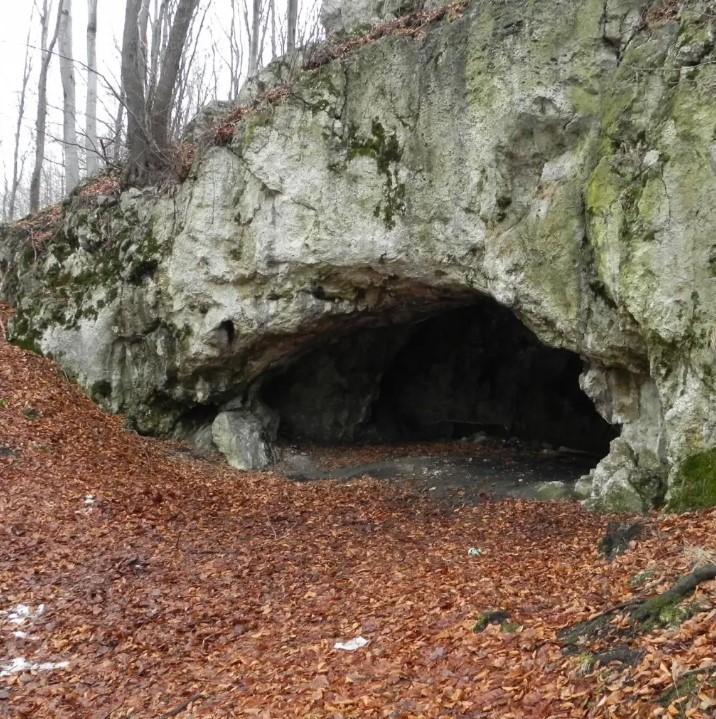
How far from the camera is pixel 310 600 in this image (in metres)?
6.45

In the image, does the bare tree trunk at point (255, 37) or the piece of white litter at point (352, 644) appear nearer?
the piece of white litter at point (352, 644)

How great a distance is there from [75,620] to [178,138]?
9367mm

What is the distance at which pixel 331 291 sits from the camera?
37.7ft

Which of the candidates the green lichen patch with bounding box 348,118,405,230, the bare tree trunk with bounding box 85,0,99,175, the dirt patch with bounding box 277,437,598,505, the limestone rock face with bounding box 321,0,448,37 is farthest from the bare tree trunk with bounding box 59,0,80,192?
the green lichen patch with bounding box 348,118,405,230

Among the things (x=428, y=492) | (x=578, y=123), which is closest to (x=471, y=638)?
(x=428, y=492)

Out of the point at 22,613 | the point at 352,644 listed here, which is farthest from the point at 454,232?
the point at 22,613

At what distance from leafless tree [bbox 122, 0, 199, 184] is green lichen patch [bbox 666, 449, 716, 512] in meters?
9.87

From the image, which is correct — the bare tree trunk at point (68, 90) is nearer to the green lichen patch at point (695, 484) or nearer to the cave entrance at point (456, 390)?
the cave entrance at point (456, 390)

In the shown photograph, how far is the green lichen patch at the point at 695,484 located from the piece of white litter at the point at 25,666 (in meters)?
5.84

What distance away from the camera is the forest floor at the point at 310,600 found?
14.1 ft

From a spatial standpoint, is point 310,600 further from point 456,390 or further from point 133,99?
point 456,390

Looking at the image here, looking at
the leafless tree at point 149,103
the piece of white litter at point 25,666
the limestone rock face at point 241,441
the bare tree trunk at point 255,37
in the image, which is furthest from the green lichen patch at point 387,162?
the bare tree trunk at point 255,37

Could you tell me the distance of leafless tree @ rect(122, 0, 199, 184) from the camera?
1280 centimetres

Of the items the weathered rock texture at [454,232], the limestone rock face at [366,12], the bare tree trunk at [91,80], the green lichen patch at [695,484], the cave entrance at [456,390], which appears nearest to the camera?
the green lichen patch at [695,484]
